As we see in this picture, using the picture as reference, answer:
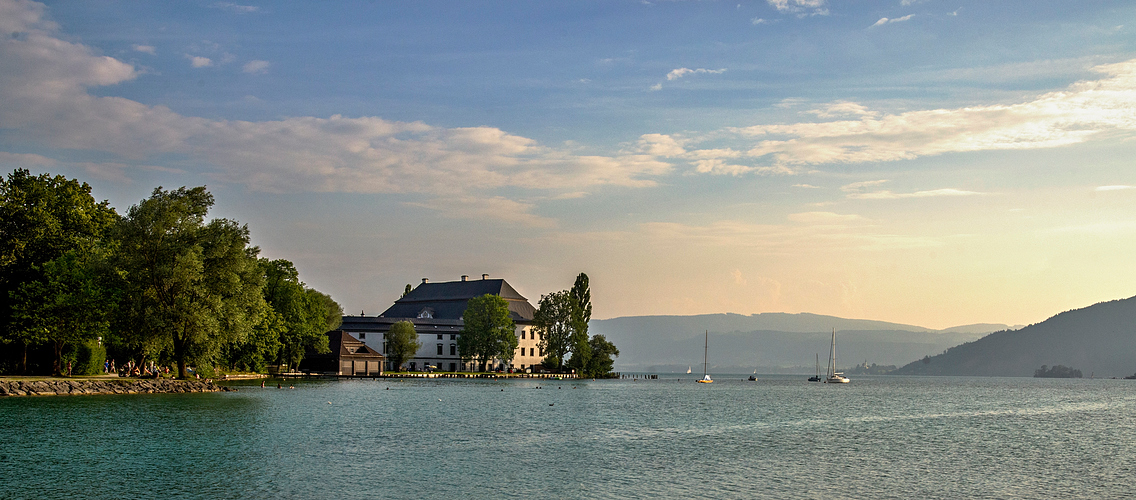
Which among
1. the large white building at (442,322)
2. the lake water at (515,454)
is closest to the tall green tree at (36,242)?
the lake water at (515,454)

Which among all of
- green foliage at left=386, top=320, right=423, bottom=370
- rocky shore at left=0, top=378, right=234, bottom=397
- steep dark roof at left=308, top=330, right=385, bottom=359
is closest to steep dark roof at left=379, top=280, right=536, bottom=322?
green foliage at left=386, top=320, right=423, bottom=370

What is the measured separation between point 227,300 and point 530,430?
106 ft

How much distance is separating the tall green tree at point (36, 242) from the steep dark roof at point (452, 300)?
99060 mm

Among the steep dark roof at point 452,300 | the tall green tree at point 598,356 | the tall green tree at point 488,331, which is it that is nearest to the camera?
the tall green tree at point 488,331

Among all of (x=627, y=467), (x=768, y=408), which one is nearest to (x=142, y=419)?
(x=627, y=467)

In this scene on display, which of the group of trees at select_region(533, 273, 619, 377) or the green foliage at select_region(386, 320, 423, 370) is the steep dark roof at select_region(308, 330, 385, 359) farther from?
the group of trees at select_region(533, 273, 619, 377)

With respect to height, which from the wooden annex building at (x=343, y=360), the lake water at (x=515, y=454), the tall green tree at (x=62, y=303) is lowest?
the wooden annex building at (x=343, y=360)

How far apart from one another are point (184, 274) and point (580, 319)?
79.6 meters

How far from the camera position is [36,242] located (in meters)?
63.8

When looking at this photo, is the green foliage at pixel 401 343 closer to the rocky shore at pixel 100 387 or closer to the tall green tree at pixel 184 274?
the rocky shore at pixel 100 387

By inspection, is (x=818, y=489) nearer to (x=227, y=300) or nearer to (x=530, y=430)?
(x=530, y=430)

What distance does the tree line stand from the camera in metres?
132

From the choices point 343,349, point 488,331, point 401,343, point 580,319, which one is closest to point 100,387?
point 343,349

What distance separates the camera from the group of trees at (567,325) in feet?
440
